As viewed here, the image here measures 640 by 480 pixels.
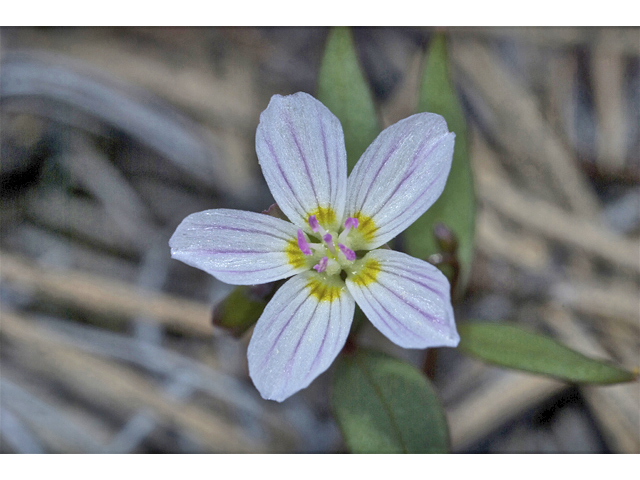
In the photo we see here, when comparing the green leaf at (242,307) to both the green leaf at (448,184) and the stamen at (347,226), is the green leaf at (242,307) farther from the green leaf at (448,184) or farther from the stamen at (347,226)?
the green leaf at (448,184)

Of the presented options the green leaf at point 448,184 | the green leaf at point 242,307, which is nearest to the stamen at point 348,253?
the green leaf at point 242,307

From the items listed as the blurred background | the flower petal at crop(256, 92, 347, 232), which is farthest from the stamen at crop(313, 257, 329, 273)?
the blurred background

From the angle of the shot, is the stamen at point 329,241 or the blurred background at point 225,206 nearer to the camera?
the stamen at point 329,241

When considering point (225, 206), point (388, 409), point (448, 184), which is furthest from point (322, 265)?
point (225, 206)


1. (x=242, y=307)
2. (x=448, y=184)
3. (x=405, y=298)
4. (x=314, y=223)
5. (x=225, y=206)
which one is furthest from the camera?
(x=225, y=206)

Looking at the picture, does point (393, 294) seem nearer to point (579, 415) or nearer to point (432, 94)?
point (432, 94)

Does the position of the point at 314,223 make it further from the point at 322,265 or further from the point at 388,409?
the point at 388,409
